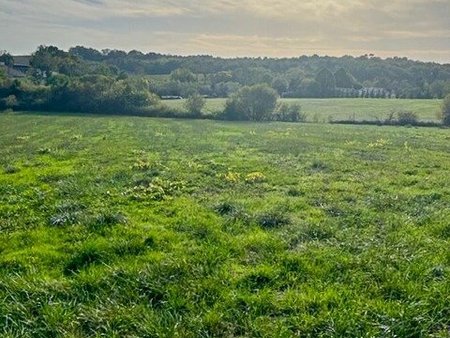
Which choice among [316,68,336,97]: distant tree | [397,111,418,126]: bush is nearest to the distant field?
[397,111,418,126]: bush

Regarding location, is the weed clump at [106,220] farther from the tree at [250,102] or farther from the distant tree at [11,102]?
the distant tree at [11,102]

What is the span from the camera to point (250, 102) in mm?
70500

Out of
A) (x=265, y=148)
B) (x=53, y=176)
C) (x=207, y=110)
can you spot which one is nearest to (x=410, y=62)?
(x=207, y=110)

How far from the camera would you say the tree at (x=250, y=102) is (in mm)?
70250

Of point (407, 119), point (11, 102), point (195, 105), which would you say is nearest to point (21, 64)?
point (11, 102)

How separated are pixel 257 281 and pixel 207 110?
6739 centimetres

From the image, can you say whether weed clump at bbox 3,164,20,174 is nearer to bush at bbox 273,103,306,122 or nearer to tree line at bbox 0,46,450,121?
tree line at bbox 0,46,450,121

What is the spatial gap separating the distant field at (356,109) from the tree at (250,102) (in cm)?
388

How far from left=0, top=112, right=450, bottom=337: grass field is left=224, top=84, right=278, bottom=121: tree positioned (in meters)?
53.7

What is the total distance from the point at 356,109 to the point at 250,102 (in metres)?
27.3

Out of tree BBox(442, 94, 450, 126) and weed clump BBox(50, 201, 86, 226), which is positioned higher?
tree BBox(442, 94, 450, 126)

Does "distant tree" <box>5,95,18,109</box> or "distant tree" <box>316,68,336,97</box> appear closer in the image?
"distant tree" <box>5,95,18,109</box>

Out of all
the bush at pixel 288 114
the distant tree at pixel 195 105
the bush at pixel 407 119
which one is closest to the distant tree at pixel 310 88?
the bush at pixel 288 114

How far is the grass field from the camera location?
6016 mm
